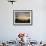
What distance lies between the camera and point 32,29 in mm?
5004

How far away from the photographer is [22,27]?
504 centimetres

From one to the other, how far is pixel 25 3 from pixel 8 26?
1.13 m

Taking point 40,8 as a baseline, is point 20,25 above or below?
below

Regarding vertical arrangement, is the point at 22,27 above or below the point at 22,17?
below

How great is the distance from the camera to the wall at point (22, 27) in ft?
16.4

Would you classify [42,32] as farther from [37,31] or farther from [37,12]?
[37,12]

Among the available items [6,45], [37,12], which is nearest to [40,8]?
[37,12]

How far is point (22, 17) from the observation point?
16.5 feet

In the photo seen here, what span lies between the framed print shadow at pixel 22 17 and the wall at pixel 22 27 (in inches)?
4.9

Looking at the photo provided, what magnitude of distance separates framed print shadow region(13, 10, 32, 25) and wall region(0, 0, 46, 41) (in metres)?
0.12

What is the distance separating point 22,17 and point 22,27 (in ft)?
1.30

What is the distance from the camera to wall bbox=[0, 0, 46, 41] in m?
Answer: 5.00

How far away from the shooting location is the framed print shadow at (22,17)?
5.02 meters

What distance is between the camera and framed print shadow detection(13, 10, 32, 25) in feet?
16.5
